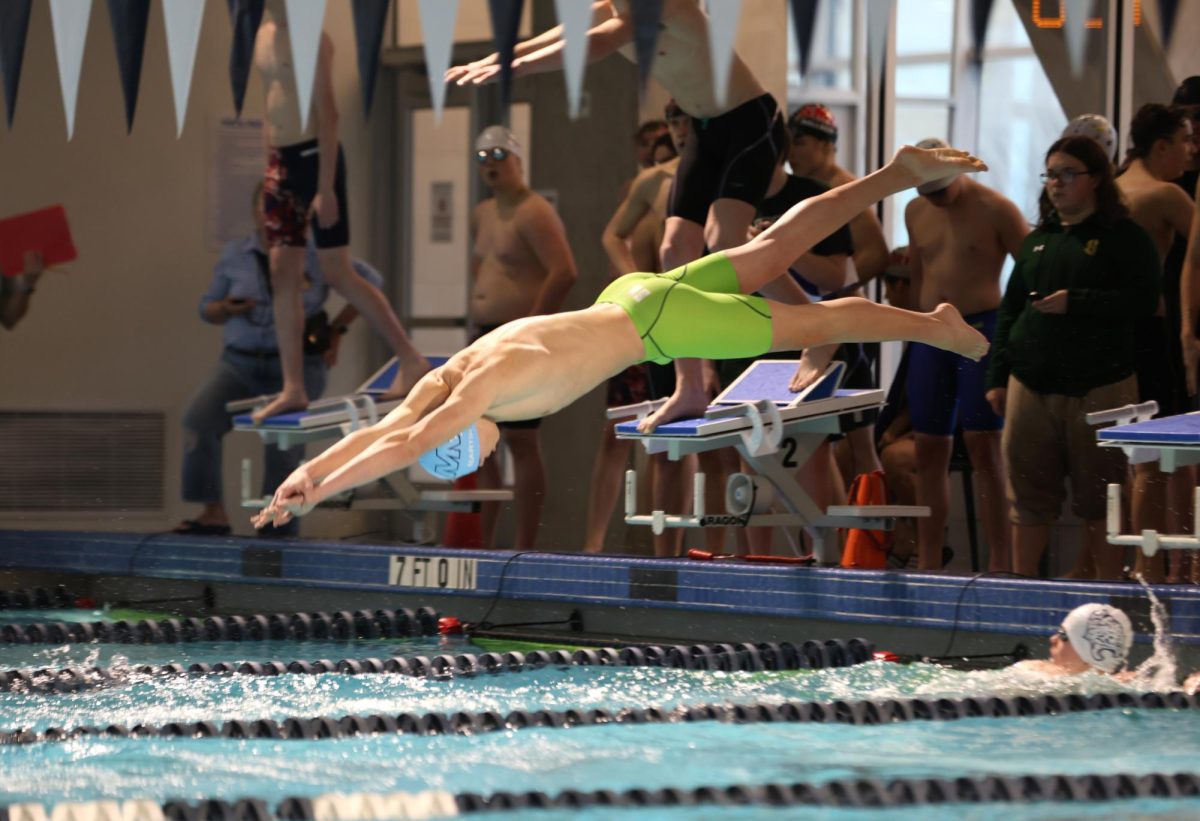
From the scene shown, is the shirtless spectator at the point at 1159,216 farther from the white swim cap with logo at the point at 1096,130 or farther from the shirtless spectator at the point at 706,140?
the shirtless spectator at the point at 706,140

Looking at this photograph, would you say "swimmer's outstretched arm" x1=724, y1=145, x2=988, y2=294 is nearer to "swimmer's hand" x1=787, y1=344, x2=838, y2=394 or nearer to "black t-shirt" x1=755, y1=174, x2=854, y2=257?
"swimmer's hand" x1=787, y1=344, x2=838, y2=394

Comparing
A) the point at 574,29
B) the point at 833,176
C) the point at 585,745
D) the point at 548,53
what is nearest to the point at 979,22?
the point at 574,29

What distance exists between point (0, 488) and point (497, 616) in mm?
4352

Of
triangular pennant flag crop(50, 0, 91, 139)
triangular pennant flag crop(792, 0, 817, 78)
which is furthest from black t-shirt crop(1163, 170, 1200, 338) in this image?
triangular pennant flag crop(50, 0, 91, 139)

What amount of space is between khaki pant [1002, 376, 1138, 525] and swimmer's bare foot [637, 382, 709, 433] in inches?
47.5

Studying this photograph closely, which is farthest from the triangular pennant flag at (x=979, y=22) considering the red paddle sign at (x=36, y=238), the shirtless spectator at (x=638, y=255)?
the red paddle sign at (x=36, y=238)

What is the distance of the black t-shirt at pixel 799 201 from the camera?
745 centimetres

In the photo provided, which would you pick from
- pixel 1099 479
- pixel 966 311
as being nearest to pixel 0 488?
pixel 966 311

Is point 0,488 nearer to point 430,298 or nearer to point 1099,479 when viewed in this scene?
point 430,298

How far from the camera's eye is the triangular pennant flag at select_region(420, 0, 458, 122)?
4.84 metres

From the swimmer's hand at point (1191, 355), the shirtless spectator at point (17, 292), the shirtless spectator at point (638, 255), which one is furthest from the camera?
the shirtless spectator at point (17, 292)

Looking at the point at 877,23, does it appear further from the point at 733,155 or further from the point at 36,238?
the point at 36,238

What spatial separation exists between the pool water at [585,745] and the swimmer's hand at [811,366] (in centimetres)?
138

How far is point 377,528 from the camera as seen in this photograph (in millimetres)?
10680
